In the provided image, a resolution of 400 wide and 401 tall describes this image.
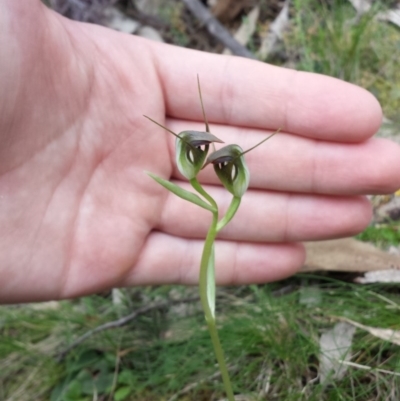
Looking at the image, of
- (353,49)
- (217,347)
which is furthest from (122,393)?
(353,49)

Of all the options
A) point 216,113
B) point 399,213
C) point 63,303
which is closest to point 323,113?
point 216,113

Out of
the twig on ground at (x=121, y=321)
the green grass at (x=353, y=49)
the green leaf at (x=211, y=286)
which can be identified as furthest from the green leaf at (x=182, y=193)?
the green grass at (x=353, y=49)

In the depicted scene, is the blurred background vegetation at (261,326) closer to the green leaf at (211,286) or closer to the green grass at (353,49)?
the green grass at (353,49)

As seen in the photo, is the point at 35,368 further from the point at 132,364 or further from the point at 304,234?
the point at 304,234

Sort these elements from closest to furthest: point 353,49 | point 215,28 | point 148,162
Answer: point 148,162
point 353,49
point 215,28

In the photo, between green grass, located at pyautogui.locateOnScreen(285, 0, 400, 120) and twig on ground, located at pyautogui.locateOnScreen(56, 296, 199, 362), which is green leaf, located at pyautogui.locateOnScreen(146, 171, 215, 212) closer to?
twig on ground, located at pyautogui.locateOnScreen(56, 296, 199, 362)

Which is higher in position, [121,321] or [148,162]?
[148,162]

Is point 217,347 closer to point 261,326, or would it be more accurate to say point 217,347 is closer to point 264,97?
point 261,326
